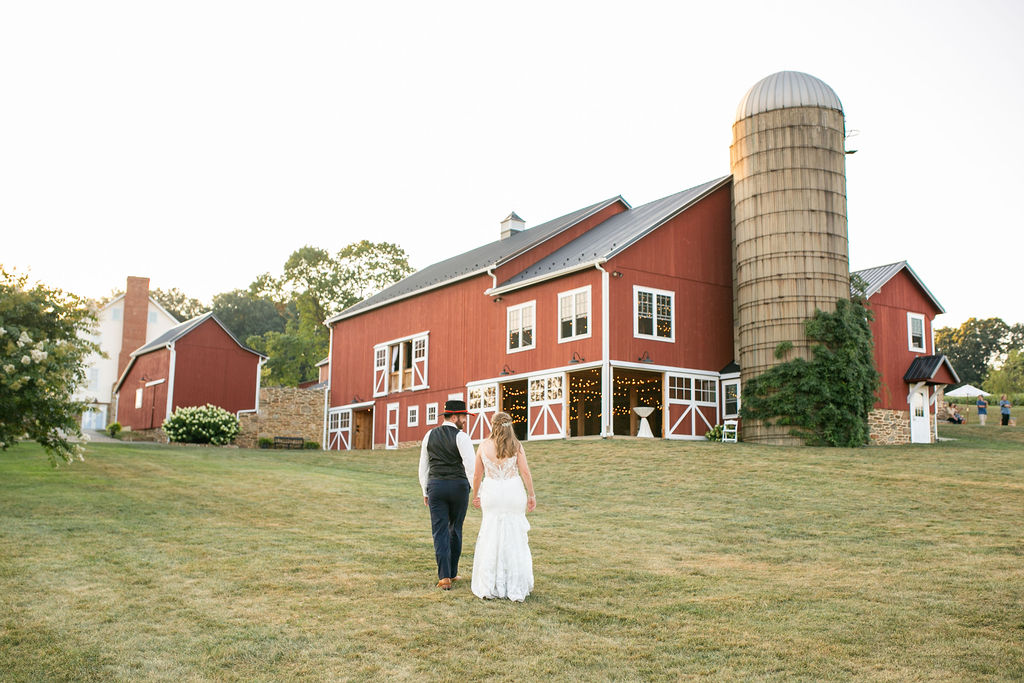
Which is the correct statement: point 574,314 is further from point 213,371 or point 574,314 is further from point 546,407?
point 213,371

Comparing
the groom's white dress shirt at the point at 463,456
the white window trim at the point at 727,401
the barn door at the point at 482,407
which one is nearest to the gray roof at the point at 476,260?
the barn door at the point at 482,407

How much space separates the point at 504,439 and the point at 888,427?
72.8 feet

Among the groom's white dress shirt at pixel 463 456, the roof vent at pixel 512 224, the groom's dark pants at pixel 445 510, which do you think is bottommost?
the groom's dark pants at pixel 445 510

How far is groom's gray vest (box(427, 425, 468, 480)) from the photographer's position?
28.4ft

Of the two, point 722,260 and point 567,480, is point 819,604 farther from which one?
point 722,260

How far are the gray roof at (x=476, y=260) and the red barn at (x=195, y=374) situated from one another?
16.5ft

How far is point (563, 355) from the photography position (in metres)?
25.9

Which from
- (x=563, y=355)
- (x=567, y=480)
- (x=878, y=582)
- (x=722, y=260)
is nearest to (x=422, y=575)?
(x=878, y=582)

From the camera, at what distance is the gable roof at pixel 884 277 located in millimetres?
28219

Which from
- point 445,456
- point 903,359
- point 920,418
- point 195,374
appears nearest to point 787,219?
point 903,359

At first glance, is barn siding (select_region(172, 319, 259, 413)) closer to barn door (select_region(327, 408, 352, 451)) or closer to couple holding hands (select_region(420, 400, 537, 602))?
barn door (select_region(327, 408, 352, 451))

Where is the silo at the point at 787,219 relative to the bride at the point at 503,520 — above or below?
above

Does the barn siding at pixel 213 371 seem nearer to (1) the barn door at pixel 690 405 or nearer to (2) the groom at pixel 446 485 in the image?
(1) the barn door at pixel 690 405

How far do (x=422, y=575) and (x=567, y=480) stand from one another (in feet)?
29.8
